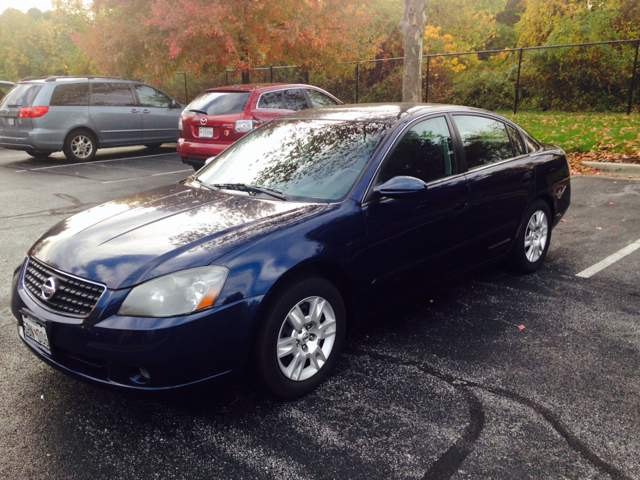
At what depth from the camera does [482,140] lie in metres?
4.71

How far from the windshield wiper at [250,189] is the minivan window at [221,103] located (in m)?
6.57

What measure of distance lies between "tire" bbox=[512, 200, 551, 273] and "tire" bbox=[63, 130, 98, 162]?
35.7 ft

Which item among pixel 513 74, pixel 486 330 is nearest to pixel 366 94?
pixel 513 74

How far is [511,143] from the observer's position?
5.07 m

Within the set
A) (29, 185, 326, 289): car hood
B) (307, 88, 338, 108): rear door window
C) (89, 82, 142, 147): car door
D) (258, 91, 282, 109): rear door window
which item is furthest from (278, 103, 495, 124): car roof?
(89, 82, 142, 147): car door

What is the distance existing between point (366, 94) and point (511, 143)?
1746cm

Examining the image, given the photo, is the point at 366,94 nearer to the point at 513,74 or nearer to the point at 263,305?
the point at 513,74

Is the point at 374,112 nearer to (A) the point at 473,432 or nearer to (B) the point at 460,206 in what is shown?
(B) the point at 460,206

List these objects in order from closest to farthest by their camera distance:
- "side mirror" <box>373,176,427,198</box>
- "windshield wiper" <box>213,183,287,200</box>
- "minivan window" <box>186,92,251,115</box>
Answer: "side mirror" <box>373,176,427,198</box>, "windshield wiper" <box>213,183,287,200</box>, "minivan window" <box>186,92,251,115</box>

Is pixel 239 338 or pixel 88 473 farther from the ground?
pixel 239 338

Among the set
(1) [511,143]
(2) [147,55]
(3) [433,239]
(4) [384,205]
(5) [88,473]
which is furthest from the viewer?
(2) [147,55]

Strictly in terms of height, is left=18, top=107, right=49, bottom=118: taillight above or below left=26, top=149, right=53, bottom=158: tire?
above

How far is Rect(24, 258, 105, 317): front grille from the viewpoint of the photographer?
9.23ft

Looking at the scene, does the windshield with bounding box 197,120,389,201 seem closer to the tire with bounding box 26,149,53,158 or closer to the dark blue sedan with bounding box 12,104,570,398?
the dark blue sedan with bounding box 12,104,570,398
